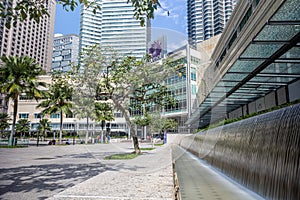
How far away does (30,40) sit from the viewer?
13850 cm

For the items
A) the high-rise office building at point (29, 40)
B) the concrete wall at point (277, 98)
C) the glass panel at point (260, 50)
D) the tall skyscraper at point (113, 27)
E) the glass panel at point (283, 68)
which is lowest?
the concrete wall at point (277, 98)

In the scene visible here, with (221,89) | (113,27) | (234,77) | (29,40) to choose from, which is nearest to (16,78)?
(113,27)

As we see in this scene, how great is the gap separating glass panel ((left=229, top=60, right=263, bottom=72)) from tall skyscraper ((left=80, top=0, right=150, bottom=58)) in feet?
13.8

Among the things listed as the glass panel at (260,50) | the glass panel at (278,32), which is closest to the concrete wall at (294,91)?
the glass panel at (260,50)

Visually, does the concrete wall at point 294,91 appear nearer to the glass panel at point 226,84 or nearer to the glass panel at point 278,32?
the glass panel at point 226,84

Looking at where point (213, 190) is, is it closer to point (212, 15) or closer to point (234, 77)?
point (234, 77)

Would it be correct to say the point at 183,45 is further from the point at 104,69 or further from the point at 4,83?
the point at 4,83

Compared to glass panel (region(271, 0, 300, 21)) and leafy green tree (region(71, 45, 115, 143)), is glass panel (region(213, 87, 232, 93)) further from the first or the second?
glass panel (region(271, 0, 300, 21))

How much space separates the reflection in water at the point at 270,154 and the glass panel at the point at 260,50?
3.61 metres

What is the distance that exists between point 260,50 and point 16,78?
2476cm

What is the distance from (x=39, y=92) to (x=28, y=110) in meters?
57.8

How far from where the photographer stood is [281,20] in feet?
23.0

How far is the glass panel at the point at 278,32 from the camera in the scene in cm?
726

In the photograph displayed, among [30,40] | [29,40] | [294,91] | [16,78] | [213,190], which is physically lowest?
[213,190]
